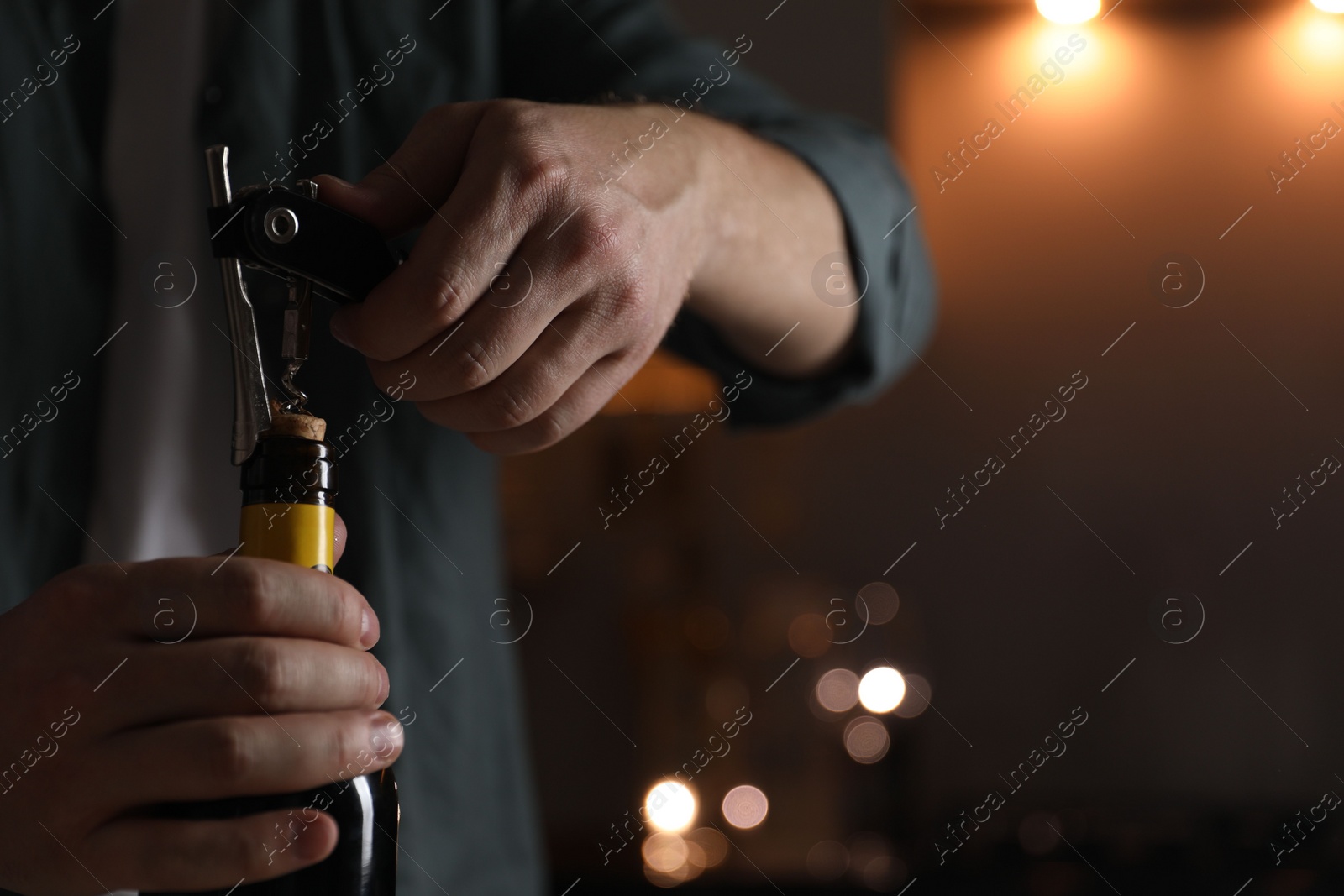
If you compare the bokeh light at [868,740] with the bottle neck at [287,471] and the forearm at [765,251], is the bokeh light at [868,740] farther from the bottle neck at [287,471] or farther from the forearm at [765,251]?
the bottle neck at [287,471]

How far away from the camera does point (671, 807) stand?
175 cm

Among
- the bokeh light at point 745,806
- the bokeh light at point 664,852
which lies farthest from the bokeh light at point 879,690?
the bokeh light at point 664,852

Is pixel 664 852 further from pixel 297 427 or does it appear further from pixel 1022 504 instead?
pixel 297 427

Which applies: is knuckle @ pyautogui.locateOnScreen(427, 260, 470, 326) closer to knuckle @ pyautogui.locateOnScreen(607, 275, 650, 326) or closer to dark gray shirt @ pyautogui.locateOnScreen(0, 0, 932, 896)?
knuckle @ pyautogui.locateOnScreen(607, 275, 650, 326)

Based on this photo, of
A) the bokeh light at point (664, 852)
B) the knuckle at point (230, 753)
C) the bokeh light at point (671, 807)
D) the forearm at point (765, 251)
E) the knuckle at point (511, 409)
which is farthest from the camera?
the bokeh light at point (671, 807)

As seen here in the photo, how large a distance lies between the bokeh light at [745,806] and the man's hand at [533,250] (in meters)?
1.39

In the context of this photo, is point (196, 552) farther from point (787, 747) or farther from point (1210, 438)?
point (1210, 438)

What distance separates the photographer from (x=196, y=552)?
623mm

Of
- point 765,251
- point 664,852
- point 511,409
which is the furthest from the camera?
point 664,852

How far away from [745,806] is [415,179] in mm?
1578

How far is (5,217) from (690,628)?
1.52 metres

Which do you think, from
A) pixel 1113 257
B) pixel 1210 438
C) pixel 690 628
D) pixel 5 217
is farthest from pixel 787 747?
pixel 5 217

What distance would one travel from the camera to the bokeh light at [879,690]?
176cm

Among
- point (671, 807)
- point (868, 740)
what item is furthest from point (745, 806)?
point (868, 740)
